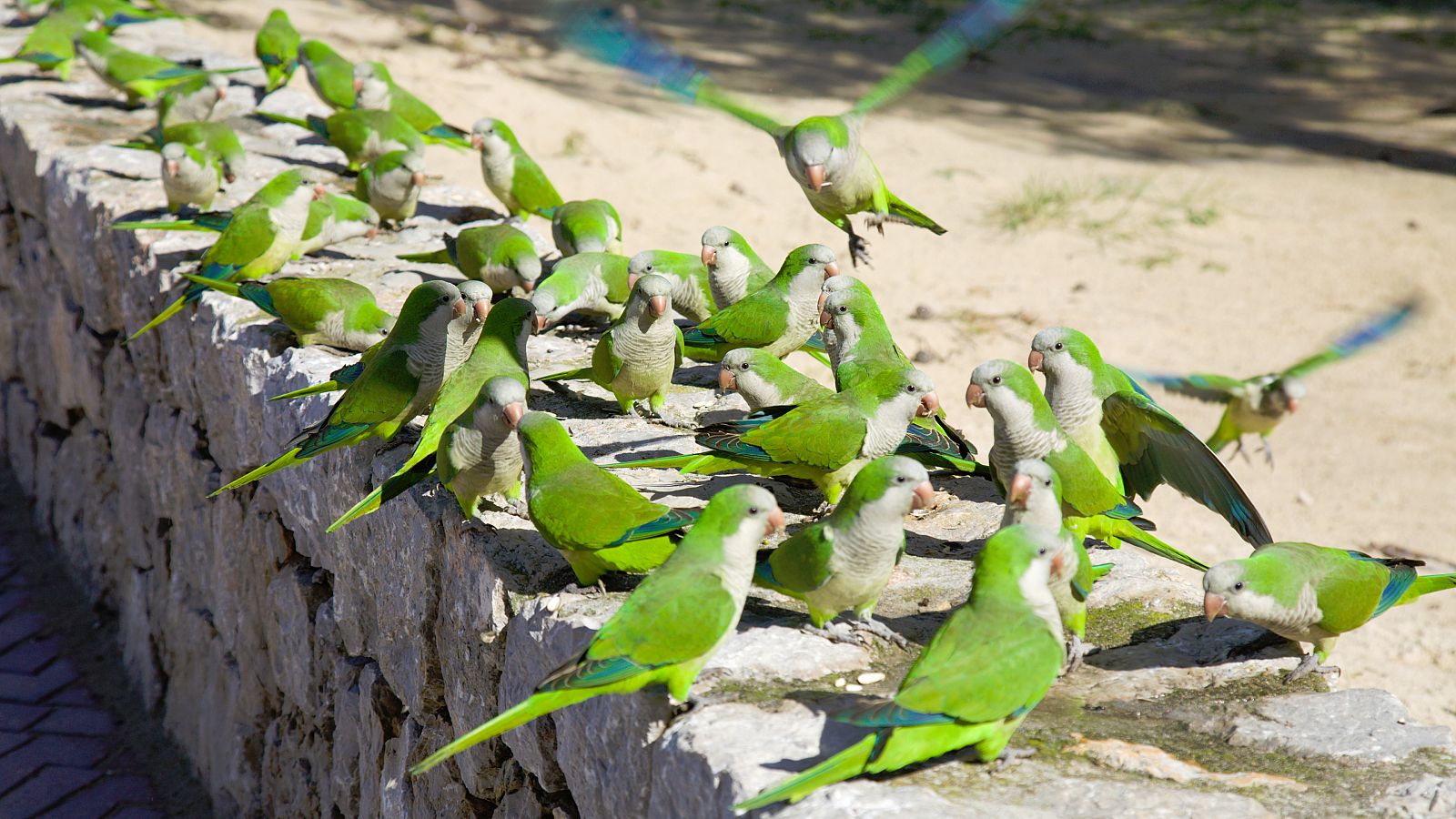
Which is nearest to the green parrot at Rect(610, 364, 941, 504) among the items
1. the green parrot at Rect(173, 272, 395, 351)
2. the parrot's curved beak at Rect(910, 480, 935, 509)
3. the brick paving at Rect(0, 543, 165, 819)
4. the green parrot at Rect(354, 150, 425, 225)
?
the parrot's curved beak at Rect(910, 480, 935, 509)

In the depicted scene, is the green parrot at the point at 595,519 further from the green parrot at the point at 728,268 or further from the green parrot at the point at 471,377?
the green parrot at the point at 728,268

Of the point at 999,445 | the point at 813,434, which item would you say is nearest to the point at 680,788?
the point at 813,434

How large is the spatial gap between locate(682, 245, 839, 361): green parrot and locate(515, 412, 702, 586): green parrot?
3.91ft

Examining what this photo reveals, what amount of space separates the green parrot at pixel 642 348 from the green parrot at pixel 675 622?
115 centimetres

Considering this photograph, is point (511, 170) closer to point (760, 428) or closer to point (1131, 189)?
point (760, 428)

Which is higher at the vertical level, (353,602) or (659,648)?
(659,648)

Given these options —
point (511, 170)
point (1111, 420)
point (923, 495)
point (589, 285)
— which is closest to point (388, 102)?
point (511, 170)

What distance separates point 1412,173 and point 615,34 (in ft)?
28.7

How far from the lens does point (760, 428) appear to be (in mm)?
3045

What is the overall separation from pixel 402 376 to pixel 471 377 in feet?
0.67

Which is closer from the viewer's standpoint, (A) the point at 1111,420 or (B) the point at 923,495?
(B) the point at 923,495

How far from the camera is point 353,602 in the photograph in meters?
3.61

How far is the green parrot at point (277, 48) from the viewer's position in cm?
693

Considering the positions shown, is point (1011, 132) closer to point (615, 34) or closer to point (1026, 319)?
point (1026, 319)
